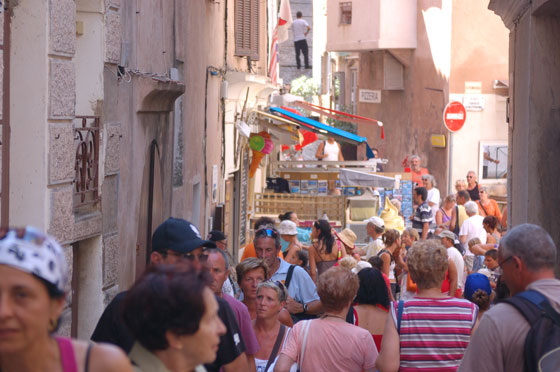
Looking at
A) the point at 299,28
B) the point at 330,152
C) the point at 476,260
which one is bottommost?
the point at 476,260

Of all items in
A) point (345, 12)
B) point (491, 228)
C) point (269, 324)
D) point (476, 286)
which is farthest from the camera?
point (345, 12)

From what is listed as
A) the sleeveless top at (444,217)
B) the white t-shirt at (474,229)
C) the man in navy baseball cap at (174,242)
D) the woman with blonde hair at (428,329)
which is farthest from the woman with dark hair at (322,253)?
the man in navy baseball cap at (174,242)

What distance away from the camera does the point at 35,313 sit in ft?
8.17

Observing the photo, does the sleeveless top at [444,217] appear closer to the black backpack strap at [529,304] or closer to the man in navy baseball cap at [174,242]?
the man in navy baseball cap at [174,242]

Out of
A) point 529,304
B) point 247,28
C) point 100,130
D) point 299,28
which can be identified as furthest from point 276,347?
point 299,28

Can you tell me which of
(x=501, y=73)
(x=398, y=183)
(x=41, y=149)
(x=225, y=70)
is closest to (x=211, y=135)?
(x=225, y=70)

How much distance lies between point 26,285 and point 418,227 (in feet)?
44.3

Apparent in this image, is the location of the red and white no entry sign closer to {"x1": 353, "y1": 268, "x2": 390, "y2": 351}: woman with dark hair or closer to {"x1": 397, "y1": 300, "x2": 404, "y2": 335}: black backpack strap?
{"x1": 353, "y1": 268, "x2": 390, "y2": 351}: woman with dark hair

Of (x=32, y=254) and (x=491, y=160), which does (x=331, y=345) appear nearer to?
(x=32, y=254)

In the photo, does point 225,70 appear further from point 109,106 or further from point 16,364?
point 16,364

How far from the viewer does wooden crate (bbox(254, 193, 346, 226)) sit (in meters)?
17.9

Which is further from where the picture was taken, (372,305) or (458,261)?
(458,261)

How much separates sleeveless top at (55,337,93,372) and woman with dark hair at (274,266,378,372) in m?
3.00

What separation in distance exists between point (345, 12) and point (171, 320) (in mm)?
29137
